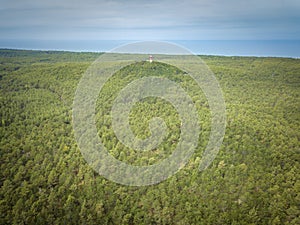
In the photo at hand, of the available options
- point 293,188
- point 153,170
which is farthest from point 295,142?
point 153,170

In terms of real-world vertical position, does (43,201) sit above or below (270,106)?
below

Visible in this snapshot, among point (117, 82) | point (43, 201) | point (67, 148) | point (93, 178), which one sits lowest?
point (43, 201)

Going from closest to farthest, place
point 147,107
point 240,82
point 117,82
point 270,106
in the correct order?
point 147,107 < point 270,106 < point 117,82 < point 240,82

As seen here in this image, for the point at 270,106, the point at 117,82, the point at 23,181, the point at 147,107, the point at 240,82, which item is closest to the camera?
the point at 23,181

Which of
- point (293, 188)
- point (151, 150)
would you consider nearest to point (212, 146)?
point (151, 150)

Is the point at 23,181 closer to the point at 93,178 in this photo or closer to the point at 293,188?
the point at 93,178

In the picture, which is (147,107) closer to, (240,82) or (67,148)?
(67,148)

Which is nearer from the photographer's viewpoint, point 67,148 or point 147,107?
point 67,148
